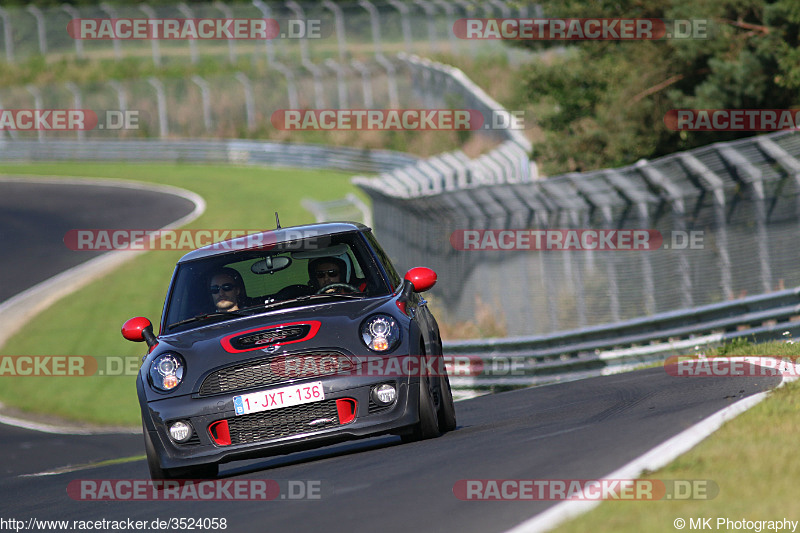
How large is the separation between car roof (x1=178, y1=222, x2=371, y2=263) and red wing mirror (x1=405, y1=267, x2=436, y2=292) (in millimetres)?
593

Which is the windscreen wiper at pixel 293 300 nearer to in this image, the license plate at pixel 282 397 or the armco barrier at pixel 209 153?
the license plate at pixel 282 397

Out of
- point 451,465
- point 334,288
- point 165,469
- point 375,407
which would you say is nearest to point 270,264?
point 334,288

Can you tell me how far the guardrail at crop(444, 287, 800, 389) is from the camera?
44.8 ft

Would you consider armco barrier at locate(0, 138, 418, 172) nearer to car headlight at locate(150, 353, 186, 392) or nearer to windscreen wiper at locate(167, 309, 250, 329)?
windscreen wiper at locate(167, 309, 250, 329)

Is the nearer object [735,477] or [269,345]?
[735,477]

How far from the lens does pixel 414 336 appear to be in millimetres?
8328

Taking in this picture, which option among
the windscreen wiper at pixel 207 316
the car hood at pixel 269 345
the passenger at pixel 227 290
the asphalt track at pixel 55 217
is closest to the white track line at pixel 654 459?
the car hood at pixel 269 345

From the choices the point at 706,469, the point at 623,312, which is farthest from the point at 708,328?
the point at 706,469

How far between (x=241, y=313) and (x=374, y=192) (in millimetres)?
15295

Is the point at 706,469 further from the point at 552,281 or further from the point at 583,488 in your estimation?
the point at 552,281

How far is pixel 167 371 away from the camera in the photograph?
26.7ft

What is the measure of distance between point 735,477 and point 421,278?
382 centimetres

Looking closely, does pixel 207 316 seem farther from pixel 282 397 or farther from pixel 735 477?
pixel 735 477

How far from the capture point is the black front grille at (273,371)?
7.94 m
